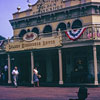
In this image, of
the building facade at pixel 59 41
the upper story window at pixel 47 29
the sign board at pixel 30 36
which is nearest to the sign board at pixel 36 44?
the building facade at pixel 59 41

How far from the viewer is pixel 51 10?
27875 mm

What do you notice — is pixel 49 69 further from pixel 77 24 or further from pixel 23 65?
pixel 77 24

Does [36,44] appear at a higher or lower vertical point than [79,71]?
higher

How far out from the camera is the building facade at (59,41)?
2258 centimetres

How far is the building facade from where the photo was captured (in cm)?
2258

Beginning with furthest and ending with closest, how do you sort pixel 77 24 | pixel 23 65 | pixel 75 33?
pixel 23 65, pixel 77 24, pixel 75 33

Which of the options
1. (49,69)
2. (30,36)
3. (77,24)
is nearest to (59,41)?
(30,36)

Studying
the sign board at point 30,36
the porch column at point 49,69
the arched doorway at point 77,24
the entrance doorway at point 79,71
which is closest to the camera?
the entrance doorway at point 79,71

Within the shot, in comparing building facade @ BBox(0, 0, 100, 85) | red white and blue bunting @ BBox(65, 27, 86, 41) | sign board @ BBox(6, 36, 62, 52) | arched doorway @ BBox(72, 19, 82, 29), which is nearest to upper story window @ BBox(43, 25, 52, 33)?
building facade @ BBox(0, 0, 100, 85)

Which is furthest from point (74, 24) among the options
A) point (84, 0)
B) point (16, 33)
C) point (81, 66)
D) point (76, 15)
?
point (16, 33)

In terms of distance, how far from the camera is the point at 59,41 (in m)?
23.1

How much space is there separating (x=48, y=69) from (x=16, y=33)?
6.45 meters

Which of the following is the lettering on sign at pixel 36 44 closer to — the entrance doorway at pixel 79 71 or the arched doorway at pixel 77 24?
the entrance doorway at pixel 79 71

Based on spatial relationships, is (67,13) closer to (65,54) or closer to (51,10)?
(51,10)
